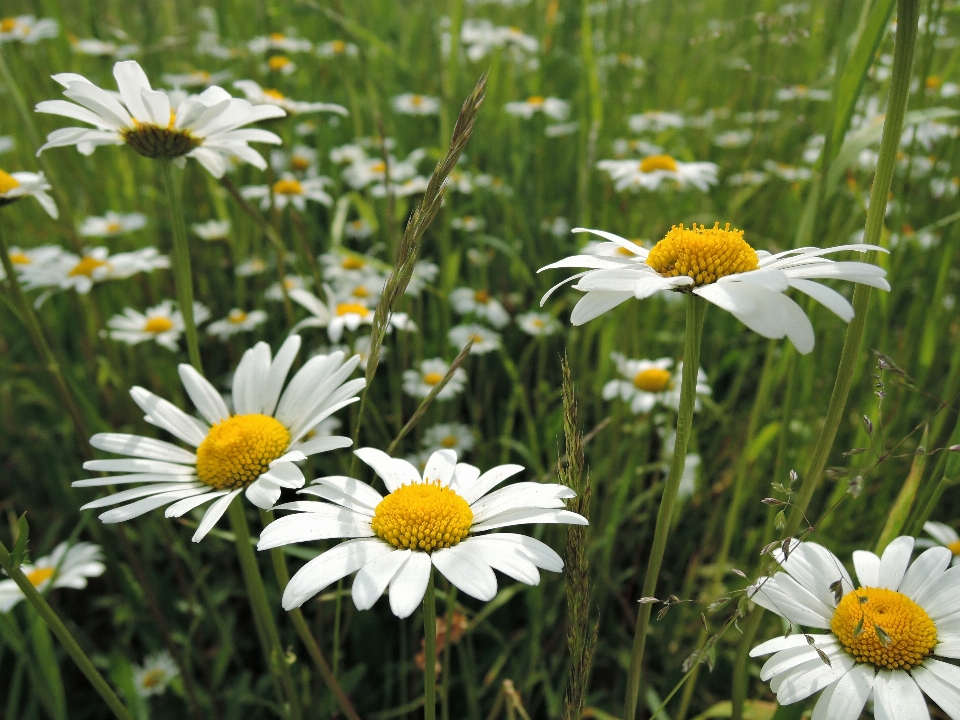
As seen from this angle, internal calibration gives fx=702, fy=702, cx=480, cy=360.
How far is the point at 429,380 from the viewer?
8.69ft

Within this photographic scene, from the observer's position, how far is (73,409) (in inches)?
64.6

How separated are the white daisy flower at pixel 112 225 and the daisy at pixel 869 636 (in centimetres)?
291

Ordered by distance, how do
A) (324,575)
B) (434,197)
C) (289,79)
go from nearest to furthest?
(324,575) < (434,197) < (289,79)

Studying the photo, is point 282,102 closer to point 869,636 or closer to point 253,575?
point 253,575

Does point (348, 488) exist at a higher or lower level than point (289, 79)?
lower

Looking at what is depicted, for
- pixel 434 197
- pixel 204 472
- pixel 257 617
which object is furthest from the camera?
pixel 257 617

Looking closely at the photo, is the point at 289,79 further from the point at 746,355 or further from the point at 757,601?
the point at 757,601

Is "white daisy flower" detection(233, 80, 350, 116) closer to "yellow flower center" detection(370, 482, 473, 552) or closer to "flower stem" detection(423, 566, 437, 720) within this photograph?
"yellow flower center" detection(370, 482, 473, 552)

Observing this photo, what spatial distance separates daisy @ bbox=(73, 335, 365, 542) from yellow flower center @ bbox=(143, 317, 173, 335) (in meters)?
1.49

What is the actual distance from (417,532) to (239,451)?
37cm

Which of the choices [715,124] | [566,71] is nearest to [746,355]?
[715,124]

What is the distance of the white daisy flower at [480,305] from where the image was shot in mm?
2725

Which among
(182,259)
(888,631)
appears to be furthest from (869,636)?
(182,259)

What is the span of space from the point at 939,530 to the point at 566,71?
3876 millimetres
